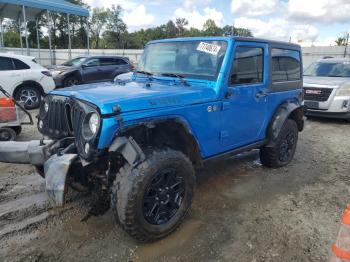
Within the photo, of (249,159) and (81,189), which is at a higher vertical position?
(81,189)

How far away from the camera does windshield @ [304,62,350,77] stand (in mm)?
9828

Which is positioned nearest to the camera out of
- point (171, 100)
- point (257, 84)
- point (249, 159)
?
point (171, 100)

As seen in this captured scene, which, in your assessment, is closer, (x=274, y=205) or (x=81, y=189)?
(x=81, y=189)

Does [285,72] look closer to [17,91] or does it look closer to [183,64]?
[183,64]

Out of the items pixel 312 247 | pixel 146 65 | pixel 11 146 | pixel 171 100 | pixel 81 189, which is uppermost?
pixel 146 65

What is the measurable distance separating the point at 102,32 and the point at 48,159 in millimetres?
72532

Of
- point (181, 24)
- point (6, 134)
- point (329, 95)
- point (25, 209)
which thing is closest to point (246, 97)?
point (25, 209)

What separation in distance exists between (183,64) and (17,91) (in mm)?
7130

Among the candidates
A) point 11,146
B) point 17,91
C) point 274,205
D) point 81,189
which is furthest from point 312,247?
point 17,91

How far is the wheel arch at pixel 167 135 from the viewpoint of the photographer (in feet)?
10.3

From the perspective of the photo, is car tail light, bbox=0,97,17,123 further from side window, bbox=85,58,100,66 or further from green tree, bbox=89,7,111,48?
green tree, bbox=89,7,111,48

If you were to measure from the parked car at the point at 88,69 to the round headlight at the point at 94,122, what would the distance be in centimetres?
1063

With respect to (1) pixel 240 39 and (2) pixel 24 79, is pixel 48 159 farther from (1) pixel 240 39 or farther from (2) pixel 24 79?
(2) pixel 24 79

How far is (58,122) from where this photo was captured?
356 centimetres
